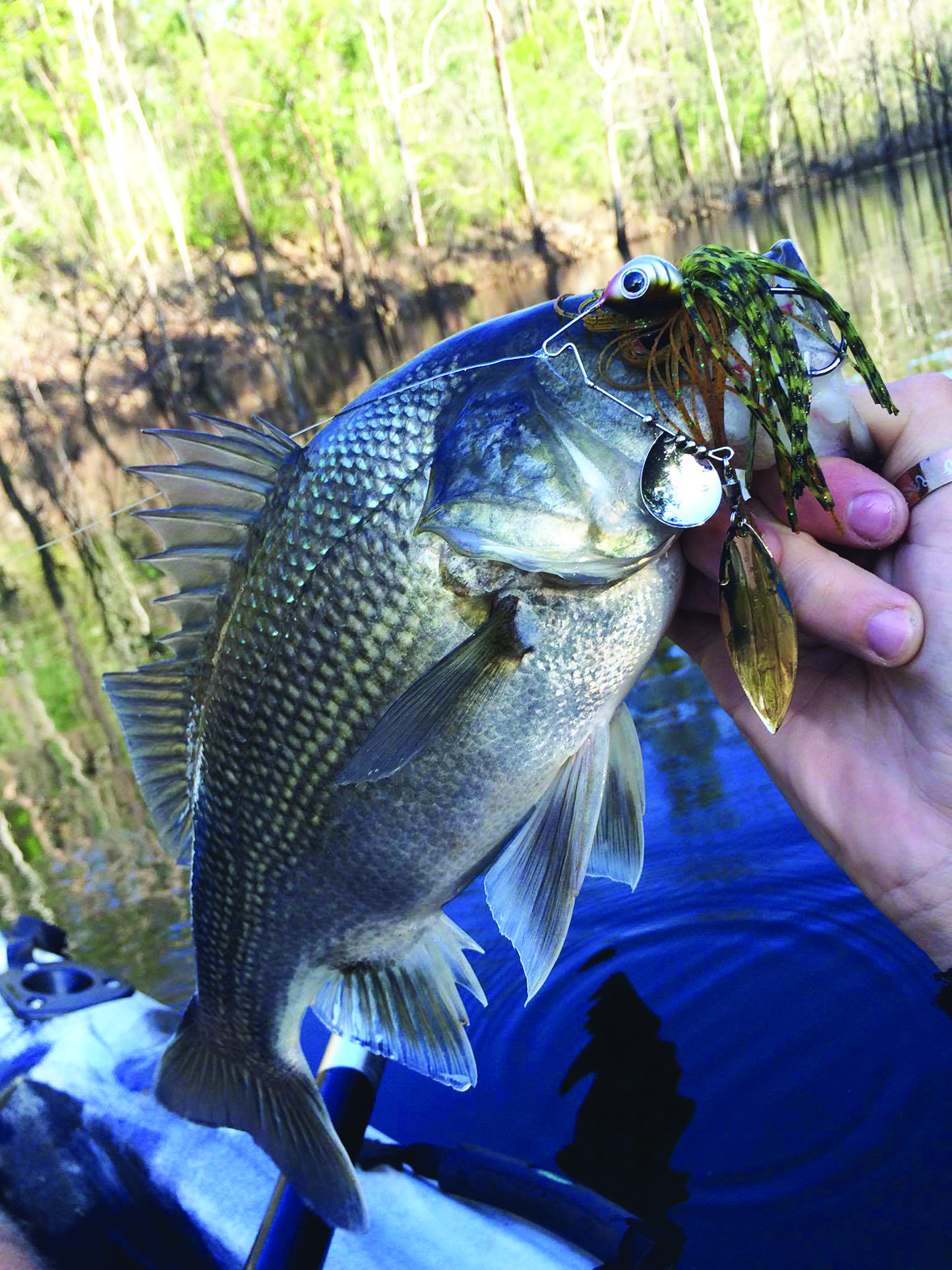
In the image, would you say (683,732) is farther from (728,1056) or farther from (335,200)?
(335,200)

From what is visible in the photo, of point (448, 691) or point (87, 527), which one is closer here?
point (448, 691)

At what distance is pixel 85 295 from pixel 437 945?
35465 mm

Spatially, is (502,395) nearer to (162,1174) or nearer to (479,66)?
(162,1174)

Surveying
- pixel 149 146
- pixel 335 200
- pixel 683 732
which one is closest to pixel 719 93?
pixel 335 200

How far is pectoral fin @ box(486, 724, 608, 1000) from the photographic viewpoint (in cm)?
189

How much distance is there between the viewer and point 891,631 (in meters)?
1.64

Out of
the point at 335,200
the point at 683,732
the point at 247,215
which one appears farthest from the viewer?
the point at 335,200

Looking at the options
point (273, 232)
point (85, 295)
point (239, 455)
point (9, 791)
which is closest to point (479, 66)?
point (273, 232)

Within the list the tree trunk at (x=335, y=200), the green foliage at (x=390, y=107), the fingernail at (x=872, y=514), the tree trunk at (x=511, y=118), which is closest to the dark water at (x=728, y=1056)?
the fingernail at (x=872, y=514)

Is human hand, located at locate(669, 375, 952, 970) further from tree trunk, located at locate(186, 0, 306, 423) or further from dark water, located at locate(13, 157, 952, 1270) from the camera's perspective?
tree trunk, located at locate(186, 0, 306, 423)

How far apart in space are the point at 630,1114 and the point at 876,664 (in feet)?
4.99

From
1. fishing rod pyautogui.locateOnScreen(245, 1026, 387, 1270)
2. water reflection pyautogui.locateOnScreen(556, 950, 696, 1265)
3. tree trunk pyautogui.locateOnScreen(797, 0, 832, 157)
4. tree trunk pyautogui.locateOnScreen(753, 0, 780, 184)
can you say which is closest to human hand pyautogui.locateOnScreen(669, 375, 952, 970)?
water reflection pyautogui.locateOnScreen(556, 950, 696, 1265)

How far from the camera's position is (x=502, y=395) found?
1.73 m

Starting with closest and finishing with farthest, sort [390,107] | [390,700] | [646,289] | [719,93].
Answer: [646,289]
[390,700]
[390,107]
[719,93]
